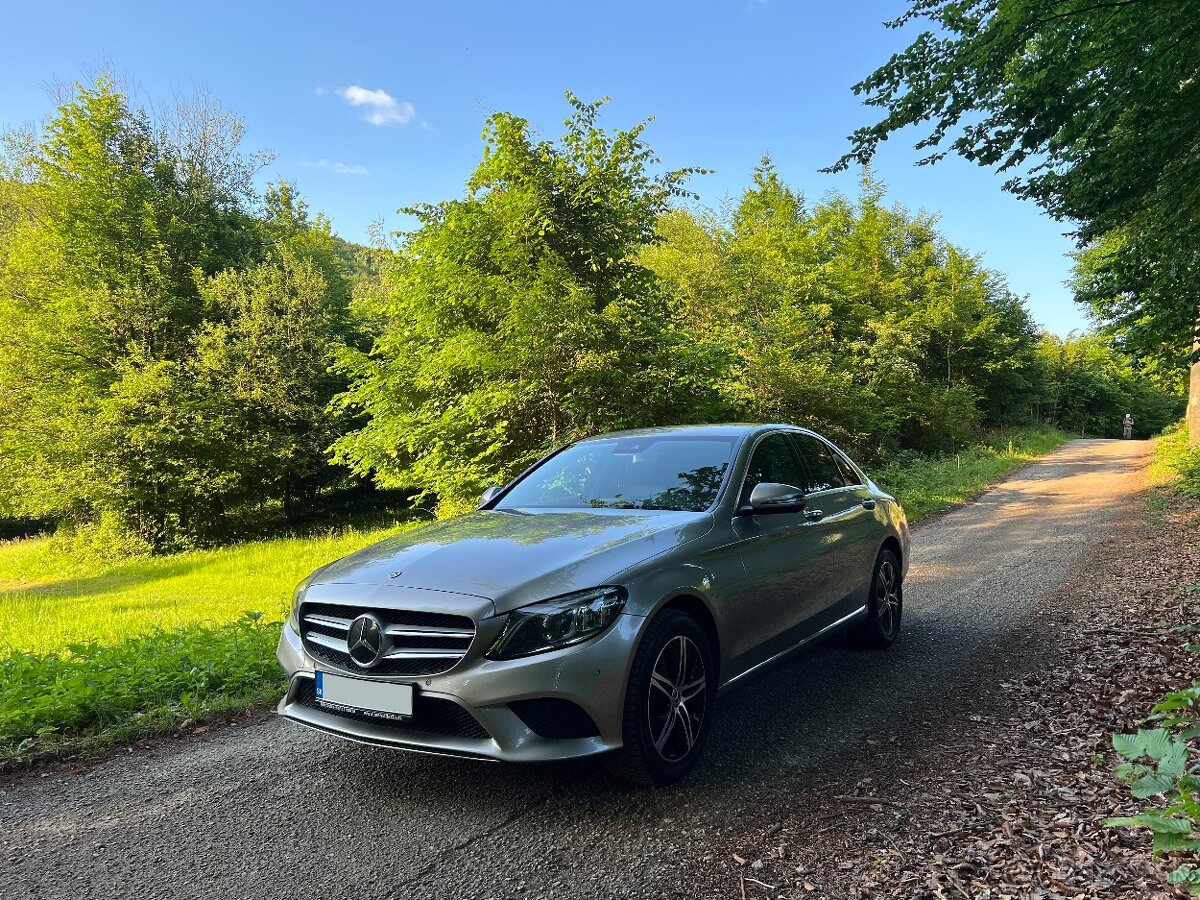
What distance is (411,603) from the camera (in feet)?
9.84

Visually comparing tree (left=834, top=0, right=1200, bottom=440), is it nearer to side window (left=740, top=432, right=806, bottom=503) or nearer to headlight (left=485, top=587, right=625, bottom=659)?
side window (left=740, top=432, right=806, bottom=503)

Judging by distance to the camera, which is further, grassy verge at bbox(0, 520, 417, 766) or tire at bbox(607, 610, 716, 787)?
grassy verge at bbox(0, 520, 417, 766)

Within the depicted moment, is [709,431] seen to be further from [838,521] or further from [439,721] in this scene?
[439,721]

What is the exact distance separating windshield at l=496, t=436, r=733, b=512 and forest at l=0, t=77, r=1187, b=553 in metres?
6.73

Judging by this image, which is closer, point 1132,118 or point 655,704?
point 655,704

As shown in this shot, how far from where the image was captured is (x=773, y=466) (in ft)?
15.0

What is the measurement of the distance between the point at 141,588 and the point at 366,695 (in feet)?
45.4

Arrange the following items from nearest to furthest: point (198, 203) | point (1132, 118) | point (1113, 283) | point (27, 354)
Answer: point (1132, 118)
point (1113, 283)
point (27, 354)
point (198, 203)

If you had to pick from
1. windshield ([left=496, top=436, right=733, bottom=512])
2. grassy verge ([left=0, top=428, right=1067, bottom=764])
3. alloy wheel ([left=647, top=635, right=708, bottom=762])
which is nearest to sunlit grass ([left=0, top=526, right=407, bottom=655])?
grassy verge ([left=0, top=428, right=1067, bottom=764])

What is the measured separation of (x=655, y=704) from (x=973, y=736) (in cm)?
174

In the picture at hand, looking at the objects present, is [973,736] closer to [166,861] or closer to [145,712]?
[166,861]

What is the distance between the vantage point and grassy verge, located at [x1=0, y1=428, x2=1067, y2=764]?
433cm

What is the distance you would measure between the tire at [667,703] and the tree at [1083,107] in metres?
5.24

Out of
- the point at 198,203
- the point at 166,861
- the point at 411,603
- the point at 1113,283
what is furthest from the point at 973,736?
the point at 198,203
